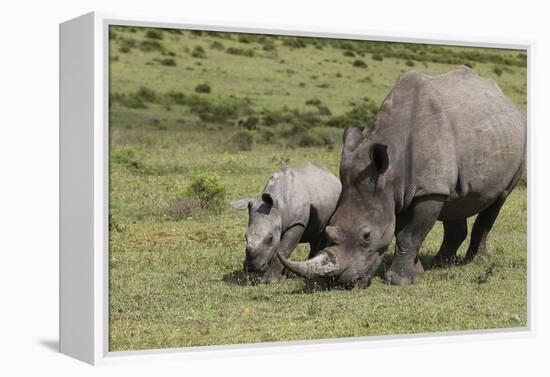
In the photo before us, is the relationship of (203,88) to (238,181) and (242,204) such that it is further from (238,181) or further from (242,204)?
(242,204)

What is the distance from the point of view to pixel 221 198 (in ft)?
60.0

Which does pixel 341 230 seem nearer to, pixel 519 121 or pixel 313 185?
pixel 313 185

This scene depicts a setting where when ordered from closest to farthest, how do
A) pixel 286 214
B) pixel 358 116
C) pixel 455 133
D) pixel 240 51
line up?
pixel 286 214
pixel 455 133
pixel 240 51
pixel 358 116

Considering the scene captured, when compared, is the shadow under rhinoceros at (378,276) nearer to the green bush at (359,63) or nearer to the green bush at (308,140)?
the green bush at (359,63)

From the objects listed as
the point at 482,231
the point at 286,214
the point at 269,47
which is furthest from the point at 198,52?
the point at 482,231

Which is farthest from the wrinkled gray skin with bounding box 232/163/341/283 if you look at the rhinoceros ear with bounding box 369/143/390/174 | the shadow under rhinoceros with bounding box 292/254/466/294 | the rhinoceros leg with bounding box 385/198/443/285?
the rhinoceros ear with bounding box 369/143/390/174

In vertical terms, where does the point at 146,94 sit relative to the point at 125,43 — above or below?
below

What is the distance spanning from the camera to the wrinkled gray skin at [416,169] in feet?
52.2

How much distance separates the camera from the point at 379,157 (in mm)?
15914

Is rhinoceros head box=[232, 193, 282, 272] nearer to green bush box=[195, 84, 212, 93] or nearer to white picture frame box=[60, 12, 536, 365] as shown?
white picture frame box=[60, 12, 536, 365]

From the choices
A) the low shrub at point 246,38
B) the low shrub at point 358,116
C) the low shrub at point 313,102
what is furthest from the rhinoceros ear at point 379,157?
the low shrub at point 358,116

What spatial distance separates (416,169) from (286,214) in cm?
177

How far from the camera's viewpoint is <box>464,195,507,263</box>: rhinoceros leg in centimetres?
1772

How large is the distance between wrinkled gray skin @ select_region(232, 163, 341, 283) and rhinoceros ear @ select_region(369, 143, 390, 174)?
116cm
